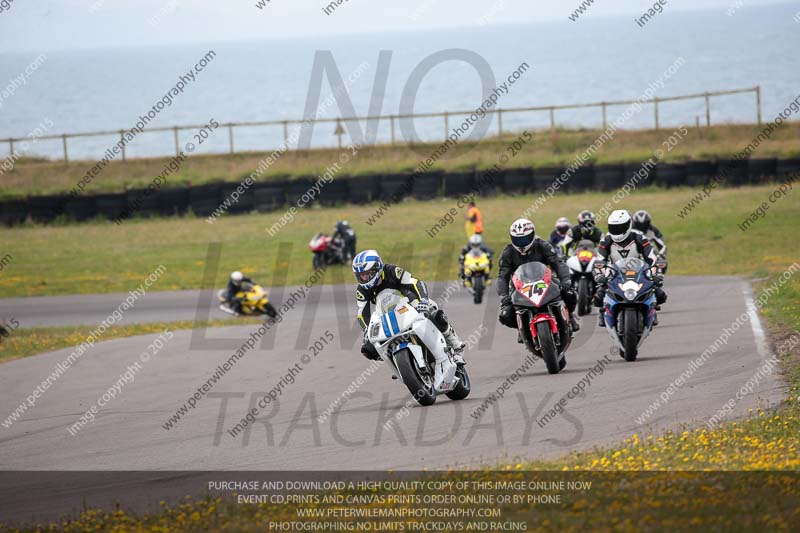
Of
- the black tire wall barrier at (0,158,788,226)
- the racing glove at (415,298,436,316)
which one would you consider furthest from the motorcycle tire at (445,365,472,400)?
the black tire wall barrier at (0,158,788,226)

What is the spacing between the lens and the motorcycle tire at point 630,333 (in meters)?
13.7

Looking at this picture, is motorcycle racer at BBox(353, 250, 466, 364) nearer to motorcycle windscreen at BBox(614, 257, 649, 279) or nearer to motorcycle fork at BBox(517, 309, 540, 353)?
motorcycle fork at BBox(517, 309, 540, 353)

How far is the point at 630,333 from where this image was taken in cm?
1386

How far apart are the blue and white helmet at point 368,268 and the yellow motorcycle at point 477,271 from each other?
10495 millimetres

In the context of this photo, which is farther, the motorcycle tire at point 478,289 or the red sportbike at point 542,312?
the motorcycle tire at point 478,289

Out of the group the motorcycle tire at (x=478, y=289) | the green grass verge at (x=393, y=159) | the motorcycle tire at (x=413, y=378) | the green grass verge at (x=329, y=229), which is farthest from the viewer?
the green grass verge at (x=393, y=159)

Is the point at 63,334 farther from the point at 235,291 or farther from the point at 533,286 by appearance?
the point at 533,286

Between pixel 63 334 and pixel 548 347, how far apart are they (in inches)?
456

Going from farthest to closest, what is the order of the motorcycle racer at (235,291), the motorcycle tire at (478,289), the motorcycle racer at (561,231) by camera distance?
1. the motorcycle racer at (235,291)
2. the motorcycle tire at (478,289)
3. the motorcycle racer at (561,231)

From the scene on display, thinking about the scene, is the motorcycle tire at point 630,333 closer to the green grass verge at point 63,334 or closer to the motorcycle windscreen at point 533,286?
the motorcycle windscreen at point 533,286

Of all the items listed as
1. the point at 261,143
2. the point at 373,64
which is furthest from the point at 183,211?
the point at 373,64

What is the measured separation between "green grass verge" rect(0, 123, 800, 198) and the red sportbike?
28.2 m

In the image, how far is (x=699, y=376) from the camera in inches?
500

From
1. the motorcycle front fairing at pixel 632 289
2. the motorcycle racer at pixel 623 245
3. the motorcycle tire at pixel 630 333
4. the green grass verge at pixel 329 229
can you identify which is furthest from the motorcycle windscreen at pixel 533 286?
the green grass verge at pixel 329 229
